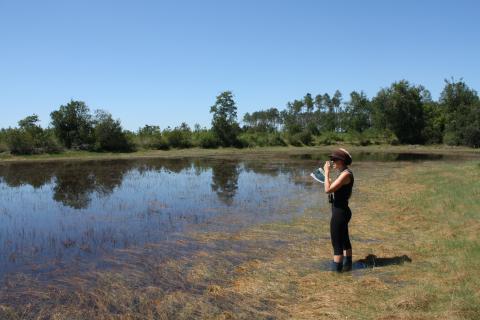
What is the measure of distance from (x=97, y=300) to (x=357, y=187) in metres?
17.6

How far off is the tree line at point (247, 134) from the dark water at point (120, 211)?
112ft

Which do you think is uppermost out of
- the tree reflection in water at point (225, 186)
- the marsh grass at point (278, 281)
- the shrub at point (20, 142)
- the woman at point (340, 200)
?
the shrub at point (20, 142)

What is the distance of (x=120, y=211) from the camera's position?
57.1 ft

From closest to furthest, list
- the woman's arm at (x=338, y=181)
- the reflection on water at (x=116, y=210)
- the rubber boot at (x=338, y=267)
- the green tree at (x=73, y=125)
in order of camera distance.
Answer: the woman's arm at (x=338, y=181) < the rubber boot at (x=338, y=267) < the reflection on water at (x=116, y=210) < the green tree at (x=73, y=125)

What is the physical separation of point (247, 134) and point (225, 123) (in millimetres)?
9226

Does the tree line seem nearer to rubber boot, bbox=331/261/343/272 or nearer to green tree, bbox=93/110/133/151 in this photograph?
green tree, bbox=93/110/133/151

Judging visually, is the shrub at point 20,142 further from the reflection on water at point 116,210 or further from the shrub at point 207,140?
the reflection on water at point 116,210

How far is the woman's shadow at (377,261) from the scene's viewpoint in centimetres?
891

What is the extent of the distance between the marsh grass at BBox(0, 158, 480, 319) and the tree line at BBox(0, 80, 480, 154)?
2160 inches

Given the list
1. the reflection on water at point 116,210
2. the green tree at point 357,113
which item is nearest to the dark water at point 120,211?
the reflection on water at point 116,210

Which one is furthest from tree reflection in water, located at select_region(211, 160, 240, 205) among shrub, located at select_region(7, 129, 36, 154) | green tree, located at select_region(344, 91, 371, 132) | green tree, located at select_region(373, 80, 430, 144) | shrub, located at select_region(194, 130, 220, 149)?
green tree, located at select_region(344, 91, 371, 132)

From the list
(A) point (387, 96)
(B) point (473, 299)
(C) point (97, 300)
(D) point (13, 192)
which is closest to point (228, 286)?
(C) point (97, 300)

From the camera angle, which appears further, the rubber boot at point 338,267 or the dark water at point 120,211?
the dark water at point 120,211

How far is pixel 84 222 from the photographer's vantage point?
1534cm
